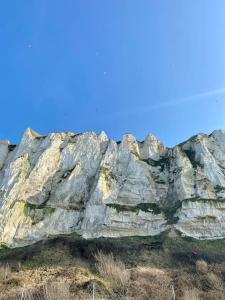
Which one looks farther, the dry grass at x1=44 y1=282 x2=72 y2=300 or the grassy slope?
the grassy slope

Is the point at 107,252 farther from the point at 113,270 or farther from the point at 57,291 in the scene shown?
the point at 57,291

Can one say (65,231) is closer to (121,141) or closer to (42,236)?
(42,236)

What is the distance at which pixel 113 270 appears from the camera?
37031 millimetres

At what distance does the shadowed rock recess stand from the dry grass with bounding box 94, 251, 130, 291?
350 inches

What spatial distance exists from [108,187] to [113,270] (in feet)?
71.2

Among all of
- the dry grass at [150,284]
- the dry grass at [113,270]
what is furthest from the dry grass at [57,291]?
the dry grass at [150,284]

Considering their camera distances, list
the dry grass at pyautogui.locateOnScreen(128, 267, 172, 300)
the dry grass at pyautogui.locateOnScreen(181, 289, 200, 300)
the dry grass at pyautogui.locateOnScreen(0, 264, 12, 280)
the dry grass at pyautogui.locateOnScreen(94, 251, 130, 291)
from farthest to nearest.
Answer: the dry grass at pyautogui.locateOnScreen(0, 264, 12, 280) < the dry grass at pyautogui.locateOnScreen(94, 251, 130, 291) < the dry grass at pyautogui.locateOnScreen(128, 267, 172, 300) < the dry grass at pyautogui.locateOnScreen(181, 289, 200, 300)

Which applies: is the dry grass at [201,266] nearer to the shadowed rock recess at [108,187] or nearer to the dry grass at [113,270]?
the dry grass at [113,270]

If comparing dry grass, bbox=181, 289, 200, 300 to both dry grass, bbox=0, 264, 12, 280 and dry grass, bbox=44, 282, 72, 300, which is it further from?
dry grass, bbox=0, 264, 12, 280

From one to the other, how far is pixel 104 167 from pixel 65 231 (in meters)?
14.5

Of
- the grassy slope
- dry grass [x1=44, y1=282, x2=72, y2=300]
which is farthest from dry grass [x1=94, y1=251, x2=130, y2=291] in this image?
dry grass [x1=44, y1=282, x2=72, y2=300]

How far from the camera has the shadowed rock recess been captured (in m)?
51.2

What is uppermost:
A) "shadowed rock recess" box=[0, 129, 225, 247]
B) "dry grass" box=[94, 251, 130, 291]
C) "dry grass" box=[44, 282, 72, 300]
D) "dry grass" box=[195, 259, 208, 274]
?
"shadowed rock recess" box=[0, 129, 225, 247]

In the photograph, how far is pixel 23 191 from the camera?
2226 inches
